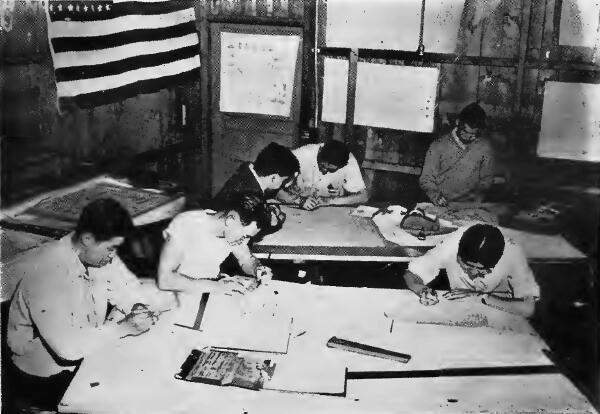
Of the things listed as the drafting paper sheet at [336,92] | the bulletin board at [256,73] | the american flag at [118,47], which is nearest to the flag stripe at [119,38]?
the american flag at [118,47]

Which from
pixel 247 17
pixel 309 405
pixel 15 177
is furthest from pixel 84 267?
pixel 247 17

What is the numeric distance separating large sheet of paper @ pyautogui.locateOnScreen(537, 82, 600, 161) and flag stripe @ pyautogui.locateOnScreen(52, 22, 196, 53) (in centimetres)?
215

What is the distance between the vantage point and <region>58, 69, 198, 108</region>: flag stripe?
9.80 ft

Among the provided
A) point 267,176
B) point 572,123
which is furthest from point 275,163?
point 572,123

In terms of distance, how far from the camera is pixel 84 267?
2506mm

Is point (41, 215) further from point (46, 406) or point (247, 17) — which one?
point (247, 17)

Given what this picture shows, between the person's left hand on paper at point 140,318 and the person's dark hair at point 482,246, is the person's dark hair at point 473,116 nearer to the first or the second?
the person's dark hair at point 482,246

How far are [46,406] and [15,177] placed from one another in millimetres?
1244

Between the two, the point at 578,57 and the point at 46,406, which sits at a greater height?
the point at 578,57

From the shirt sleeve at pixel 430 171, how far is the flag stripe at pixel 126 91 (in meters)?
1.63

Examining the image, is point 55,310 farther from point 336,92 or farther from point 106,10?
point 336,92

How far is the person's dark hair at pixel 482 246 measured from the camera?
2643mm

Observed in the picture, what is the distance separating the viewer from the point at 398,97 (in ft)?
12.0

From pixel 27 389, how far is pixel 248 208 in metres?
1.28
